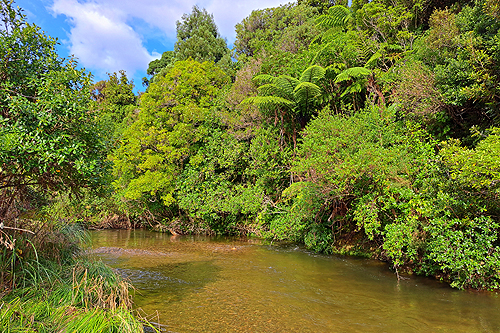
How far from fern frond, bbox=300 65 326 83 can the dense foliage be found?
0.08m

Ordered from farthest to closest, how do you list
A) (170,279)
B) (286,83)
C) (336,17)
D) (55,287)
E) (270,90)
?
1. (336,17)
2. (270,90)
3. (286,83)
4. (170,279)
5. (55,287)

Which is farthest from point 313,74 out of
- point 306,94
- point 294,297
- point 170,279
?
point 170,279

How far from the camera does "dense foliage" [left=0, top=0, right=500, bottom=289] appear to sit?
5.80m

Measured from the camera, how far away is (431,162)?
8.06 metres

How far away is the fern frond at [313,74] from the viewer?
13.0 meters

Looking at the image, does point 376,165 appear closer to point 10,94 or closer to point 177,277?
point 177,277

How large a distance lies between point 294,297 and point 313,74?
968 centimetres

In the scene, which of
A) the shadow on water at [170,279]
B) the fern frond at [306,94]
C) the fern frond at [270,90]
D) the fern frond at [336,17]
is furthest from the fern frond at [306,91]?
the shadow on water at [170,279]

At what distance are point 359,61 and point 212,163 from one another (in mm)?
9408

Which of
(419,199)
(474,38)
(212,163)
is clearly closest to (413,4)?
(474,38)

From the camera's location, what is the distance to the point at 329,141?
1060 centimetres

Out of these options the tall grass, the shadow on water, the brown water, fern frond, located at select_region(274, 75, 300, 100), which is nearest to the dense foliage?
fern frond, located at select_region(274, 75, 300, 100)

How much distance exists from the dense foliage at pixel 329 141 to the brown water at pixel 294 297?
3.47ft

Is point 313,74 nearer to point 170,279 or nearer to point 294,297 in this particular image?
point 294,297
